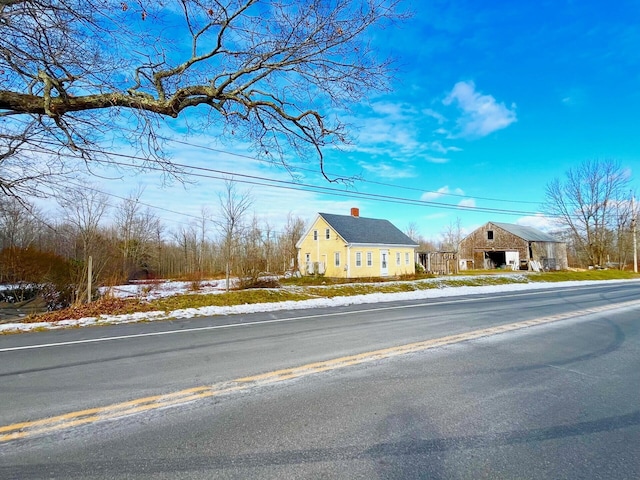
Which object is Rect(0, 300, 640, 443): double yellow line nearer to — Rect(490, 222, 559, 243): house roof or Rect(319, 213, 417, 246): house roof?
Rect(319, 213, 417, 246): house roof

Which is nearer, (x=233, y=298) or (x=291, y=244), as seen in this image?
(x=233, y=298)

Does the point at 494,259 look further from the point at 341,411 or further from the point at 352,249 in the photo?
the point at 341,411

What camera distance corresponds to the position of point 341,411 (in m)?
3.42

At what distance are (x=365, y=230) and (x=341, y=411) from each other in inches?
1156

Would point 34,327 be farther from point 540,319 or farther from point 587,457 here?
point 540,319

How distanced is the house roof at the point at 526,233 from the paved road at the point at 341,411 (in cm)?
4271

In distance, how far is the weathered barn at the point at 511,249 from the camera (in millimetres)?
43594

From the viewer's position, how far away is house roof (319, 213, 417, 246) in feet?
99.7

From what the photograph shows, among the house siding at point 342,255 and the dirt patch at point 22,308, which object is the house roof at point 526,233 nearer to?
the house siding at point 342,255

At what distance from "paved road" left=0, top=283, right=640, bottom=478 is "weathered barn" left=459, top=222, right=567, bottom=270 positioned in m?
41.6

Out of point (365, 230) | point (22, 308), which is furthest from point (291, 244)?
point (22, 308)

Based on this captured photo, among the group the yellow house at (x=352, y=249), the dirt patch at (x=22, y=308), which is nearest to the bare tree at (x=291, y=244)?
the yellow house at (x=352, y=249)

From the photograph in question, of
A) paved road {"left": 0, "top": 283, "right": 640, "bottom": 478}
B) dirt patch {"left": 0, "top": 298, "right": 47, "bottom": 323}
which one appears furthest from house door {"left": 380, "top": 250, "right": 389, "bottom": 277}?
paved road {"left": 0, "top": 283, "right": 640, "bottom": 478}

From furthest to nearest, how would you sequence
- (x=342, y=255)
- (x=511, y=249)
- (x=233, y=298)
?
(x=511, y=249) → (x=342, y=255) → (x=233, y=298)
